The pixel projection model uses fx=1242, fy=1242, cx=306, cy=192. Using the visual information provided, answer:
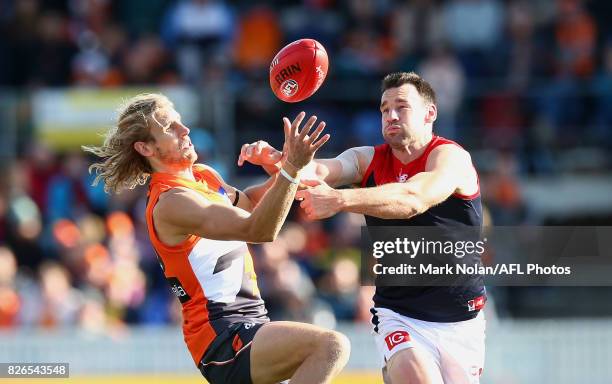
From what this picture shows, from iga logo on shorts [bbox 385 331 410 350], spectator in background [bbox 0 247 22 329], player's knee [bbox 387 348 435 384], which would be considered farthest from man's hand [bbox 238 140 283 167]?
spectator in background [bbox 0 247 22 329]

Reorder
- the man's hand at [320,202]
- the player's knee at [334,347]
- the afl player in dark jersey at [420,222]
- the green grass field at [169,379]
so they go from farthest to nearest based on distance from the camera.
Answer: the green grass field at [169,379] < the afl player in dark jersey at [420,222] < the player's knee at [334,347] < the man's hand at [320,202]

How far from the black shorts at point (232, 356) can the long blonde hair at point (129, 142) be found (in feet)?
4.00

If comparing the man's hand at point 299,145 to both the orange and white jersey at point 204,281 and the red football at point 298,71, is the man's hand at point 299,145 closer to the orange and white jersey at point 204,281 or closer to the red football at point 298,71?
the orange and white jersey at point 204,281

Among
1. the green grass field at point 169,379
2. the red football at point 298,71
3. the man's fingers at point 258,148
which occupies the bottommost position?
the green grass field at point 169,379

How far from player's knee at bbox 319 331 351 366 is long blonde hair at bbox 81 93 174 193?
1651 mm

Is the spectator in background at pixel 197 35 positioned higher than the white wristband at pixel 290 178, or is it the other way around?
the spectator in background at pixel 197 35

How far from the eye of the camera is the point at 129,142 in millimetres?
7816

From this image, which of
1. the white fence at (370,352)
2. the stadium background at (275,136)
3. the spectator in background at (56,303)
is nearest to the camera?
the white fence at (370,352)

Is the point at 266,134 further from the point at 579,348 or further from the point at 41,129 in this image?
the point at 579,348

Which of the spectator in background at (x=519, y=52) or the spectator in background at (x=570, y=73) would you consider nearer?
the spectator in background at (x=570, y=73)

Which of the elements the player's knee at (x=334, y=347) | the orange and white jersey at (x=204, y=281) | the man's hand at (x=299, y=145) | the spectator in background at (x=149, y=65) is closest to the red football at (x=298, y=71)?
the orange and white jersey at (x=204, y=281)

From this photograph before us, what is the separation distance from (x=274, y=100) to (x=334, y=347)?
8.43m

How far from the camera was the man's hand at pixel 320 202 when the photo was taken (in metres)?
6.58

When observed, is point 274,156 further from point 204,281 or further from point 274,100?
point 274,100
